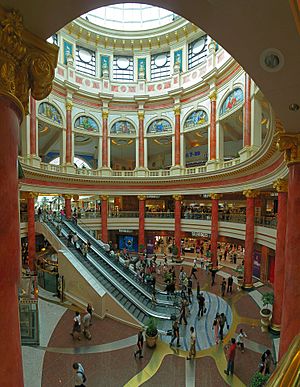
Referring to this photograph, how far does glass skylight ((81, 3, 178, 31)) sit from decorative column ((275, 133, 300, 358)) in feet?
89.0

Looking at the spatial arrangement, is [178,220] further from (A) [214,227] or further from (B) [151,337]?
(B) [151,337]

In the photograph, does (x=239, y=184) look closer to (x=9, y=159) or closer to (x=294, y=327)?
(x=294, y=327)

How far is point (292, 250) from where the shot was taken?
15.9ft

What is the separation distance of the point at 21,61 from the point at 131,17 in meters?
30.1

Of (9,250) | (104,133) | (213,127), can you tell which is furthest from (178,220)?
(9,250)

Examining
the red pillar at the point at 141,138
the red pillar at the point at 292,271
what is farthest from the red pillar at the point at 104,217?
the red pillar at the point at 292,271

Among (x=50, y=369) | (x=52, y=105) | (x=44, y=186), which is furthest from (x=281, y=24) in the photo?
(x=52, y=105)

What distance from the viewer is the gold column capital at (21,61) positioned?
2180 mm

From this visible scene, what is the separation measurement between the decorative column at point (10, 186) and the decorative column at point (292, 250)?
14.6 feet

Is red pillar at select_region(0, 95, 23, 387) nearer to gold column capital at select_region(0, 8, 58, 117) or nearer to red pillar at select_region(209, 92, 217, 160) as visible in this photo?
gold column capital at select_region(0, 8, 58, 117)

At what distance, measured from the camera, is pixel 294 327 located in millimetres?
4477

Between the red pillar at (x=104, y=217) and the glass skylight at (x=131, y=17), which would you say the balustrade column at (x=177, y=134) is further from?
the glass skylight at (x=131, y=17)

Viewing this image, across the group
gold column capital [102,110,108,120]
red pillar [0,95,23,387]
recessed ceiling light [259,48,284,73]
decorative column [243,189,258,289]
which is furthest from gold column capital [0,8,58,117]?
gold column capital [102,110,108,120]

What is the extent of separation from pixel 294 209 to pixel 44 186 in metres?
18.5
